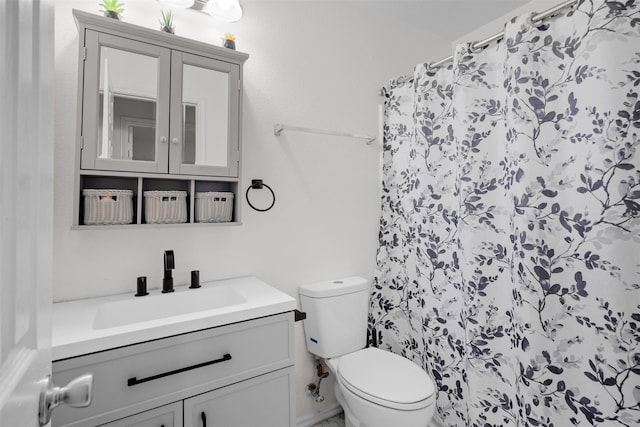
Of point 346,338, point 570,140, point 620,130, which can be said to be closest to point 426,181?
point 570,140

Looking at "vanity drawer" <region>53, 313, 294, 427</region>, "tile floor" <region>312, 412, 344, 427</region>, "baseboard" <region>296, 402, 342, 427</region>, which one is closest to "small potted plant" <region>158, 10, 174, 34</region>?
"vanity drawer" <region>53, 313, 294, 427</region>

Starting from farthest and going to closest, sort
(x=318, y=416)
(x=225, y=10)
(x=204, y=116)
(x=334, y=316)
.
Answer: (x=318, y=416) < (x=334, y=316) < (x=225, y=10) < (x=204, y=116)

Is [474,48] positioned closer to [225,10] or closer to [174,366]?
[225,10]

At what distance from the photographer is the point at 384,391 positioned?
4.46 ft

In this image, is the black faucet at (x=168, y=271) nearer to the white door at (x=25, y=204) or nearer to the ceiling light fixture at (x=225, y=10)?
the white door at (x=25, y=204)

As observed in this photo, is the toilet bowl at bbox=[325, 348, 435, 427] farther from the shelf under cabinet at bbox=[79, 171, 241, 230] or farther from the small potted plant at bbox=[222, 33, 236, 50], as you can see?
the small potted plant at bbox=[222, 33, 236, 50]

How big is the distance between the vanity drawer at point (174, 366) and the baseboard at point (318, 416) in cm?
81

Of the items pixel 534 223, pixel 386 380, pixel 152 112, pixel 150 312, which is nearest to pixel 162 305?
pixel 150 312

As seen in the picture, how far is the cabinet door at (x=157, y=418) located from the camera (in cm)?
98

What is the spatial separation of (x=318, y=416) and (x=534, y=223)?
158cm

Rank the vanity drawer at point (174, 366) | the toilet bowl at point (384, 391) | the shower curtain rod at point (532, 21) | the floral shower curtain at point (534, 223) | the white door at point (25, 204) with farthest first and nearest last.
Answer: the toilet bowl at point (384, 391) → the shower curtain rod at point (532, 21) → the floral shower curtain at point (534, 223) → the vanity drawer at point (174, 366) → the white door at point (25, 204)

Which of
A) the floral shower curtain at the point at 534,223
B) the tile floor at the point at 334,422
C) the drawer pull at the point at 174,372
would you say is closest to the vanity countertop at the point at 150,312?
the drawer pull at the point at 174,372

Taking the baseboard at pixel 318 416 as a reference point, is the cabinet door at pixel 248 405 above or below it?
above

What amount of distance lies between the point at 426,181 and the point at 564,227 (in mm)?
697
